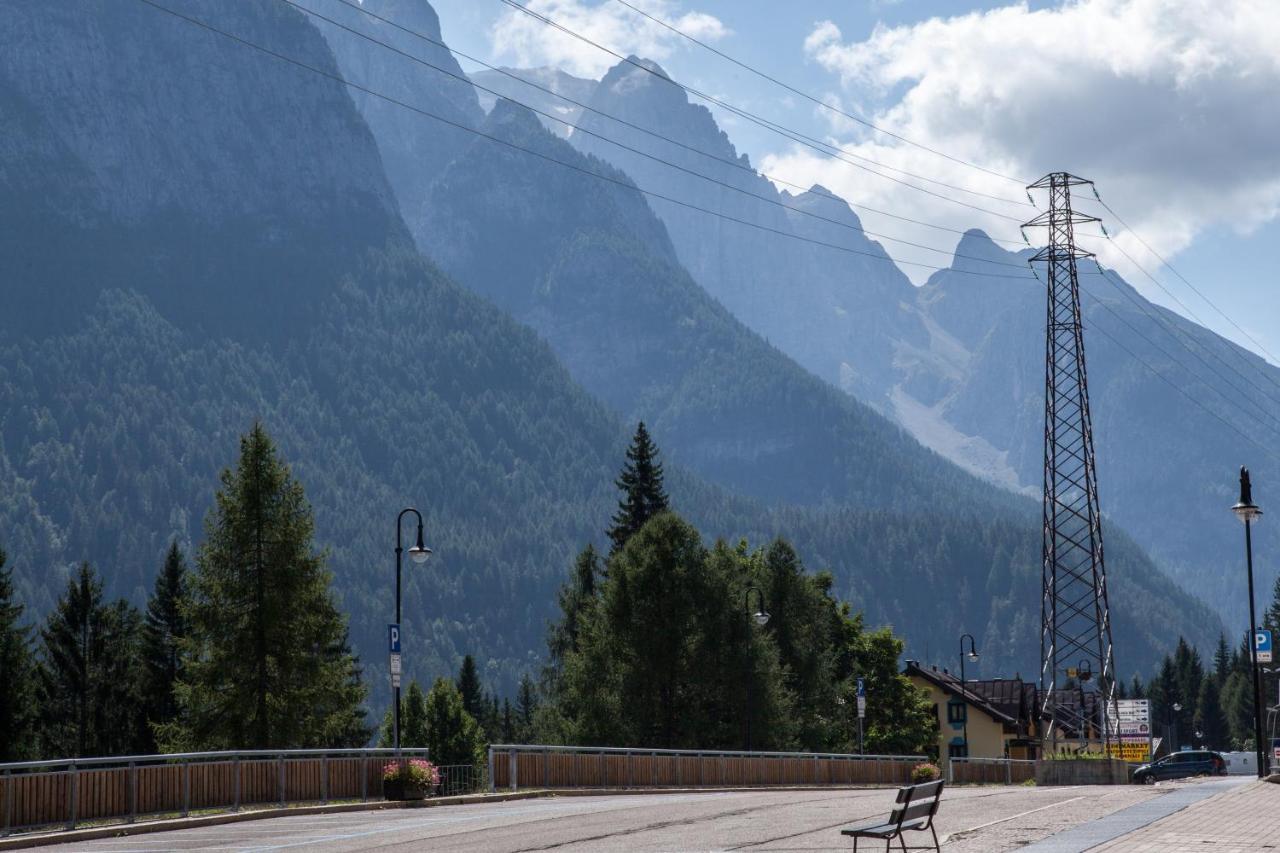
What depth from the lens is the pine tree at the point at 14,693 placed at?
79438 millimetres

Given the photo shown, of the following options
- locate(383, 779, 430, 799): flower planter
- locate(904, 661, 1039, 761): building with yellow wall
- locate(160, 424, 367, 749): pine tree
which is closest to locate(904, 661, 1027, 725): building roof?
locate(904, 661, 1039, 761): building with yellow wall

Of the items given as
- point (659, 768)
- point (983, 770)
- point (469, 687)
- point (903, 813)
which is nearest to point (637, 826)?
point (903, 813)

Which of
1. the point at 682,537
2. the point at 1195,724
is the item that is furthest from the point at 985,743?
the point at 1195,724

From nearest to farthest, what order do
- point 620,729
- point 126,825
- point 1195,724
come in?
1. point 126,825
2. point 620,729
3. point 1195,724

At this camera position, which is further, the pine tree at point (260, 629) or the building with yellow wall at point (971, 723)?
the building with yellow wall at point (971, 723)

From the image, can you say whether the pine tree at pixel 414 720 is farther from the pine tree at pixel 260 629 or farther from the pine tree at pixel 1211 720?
the pine tree at pixel 1211 720

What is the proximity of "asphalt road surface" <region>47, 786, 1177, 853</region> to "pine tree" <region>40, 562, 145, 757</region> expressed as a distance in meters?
66.0

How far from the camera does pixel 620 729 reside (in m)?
77.8

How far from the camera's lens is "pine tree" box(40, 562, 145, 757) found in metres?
95.6

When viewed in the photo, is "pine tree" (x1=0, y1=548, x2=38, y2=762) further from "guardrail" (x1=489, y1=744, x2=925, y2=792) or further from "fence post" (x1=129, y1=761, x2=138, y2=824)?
"fence post" (x1=129, y1=761, x2=138, y2=824)

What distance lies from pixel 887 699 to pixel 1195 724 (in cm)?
10761

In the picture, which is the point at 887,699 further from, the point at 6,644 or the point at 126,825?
the point at 126,825

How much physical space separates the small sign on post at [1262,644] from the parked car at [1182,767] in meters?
25.0

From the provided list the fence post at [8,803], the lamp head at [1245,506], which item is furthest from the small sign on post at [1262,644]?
the fence post at [8,803]
